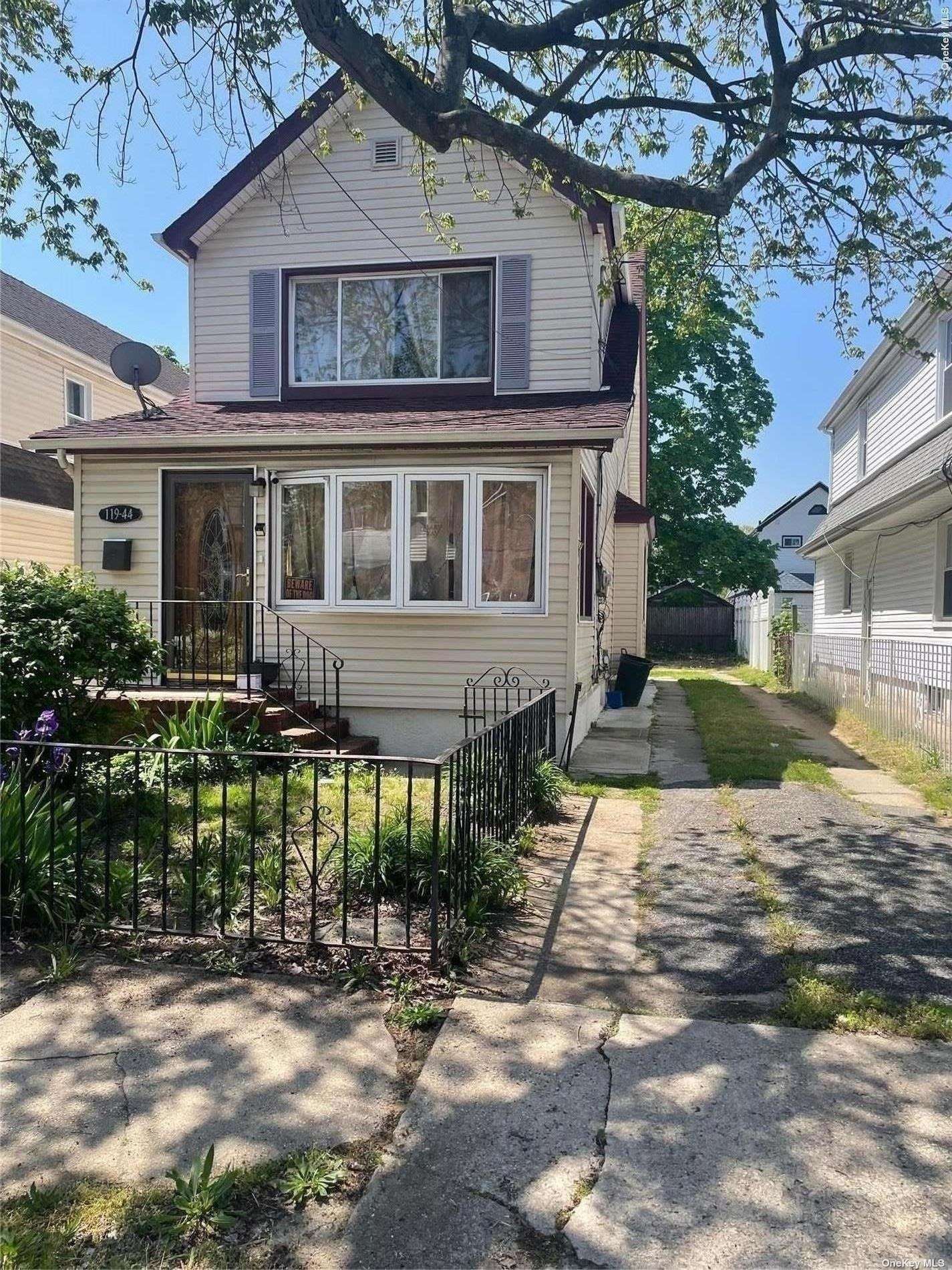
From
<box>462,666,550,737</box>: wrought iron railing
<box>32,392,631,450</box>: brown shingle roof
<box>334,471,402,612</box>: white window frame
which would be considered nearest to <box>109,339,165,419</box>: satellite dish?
<box>32,392,631,450</box>: brown shingle roof

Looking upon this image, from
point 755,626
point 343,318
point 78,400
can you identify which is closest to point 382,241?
point 343,318

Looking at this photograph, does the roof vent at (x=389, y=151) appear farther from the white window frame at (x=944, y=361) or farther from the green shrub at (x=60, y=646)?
the white window frame at (x=944, y=361)

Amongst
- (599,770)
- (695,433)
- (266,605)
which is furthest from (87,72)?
(695,433)

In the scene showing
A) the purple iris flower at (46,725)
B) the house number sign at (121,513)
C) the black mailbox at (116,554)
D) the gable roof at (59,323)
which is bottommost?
the purple iris flower at (46,725)

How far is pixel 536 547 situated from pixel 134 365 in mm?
5775

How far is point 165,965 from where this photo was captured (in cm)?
403

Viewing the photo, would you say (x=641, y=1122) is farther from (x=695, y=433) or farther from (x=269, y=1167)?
(x=695, y=433)

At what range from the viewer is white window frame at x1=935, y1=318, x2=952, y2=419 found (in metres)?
12.8

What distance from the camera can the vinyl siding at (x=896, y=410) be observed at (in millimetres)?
13375

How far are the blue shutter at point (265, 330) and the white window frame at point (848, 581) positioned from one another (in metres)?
12.9

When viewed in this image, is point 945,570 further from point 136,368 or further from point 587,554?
point 136,368

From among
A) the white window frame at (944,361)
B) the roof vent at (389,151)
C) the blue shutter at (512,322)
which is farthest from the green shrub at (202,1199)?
the white window frame at (944,361)

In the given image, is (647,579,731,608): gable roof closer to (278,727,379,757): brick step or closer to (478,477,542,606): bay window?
(478,477,542,606): bay window

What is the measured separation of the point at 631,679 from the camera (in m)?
14.7
